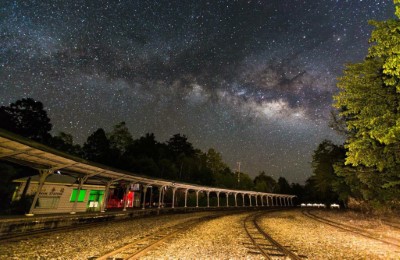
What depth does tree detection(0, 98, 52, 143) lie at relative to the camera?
44.6m

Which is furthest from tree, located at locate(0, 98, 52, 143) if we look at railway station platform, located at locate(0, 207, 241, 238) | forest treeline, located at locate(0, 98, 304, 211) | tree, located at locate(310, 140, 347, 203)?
tree, located at locate(310, 140, 347, 203)

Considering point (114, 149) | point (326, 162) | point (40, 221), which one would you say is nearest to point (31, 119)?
point (114, 149)

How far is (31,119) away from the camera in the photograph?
46.4 metres

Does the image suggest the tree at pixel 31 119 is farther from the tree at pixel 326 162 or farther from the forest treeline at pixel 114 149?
the tree at pixel 326 162

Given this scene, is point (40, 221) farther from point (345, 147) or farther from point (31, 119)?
point (31, 119)

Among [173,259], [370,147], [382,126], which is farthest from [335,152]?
[173,259]

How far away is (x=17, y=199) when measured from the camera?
21062mm

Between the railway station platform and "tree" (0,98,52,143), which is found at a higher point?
"tree" (0,98,52,143)

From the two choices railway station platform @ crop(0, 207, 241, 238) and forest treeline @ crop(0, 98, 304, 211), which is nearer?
railway station platform @ crop(0, 207, 241, 238)

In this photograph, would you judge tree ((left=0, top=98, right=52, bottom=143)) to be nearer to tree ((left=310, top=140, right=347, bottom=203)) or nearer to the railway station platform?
the railway station platform

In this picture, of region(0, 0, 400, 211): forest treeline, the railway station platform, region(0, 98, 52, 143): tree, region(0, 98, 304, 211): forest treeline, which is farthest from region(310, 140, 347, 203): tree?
region(0, 98, 52, 143): tree

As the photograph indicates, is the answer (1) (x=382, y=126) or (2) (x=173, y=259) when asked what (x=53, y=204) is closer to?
(2) (x=173, y=259)

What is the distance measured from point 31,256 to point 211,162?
8011 cm

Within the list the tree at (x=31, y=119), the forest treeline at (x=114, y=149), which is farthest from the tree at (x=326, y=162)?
the tree at (x=31, y=119)
